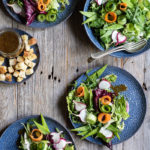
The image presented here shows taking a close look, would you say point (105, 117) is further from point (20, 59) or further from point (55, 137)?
point (20, 59)

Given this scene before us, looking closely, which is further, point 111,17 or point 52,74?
point 52,74

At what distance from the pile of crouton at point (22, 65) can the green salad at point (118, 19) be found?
348 mm

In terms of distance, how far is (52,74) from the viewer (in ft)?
4.88

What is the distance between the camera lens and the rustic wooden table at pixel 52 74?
1453 millimetres

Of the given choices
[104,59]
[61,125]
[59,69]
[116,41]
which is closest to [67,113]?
[61,125]

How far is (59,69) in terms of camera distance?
150 cm

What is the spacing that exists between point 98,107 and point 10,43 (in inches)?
23.9

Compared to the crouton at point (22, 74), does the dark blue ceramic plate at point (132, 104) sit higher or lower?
lower

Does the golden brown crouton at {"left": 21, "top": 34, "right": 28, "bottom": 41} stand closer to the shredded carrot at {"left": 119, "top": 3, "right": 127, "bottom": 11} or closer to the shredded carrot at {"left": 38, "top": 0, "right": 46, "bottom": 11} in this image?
the shredded carrot at {"left": 38, "top": 0, "right": 46, "bottom": 11}

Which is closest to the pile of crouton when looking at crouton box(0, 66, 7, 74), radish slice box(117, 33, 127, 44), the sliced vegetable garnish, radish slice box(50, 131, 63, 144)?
crouton box(0, 66, 7, 74)

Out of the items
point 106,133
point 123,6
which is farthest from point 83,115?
point 123,6

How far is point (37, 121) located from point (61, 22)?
0.58 m

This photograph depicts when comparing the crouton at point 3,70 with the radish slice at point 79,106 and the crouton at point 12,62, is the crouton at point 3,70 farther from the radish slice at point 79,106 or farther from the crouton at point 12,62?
the radish slice at point 79,106

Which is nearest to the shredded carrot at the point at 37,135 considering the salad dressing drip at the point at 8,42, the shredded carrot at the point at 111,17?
the salad dressing drip at the point at 8,42
